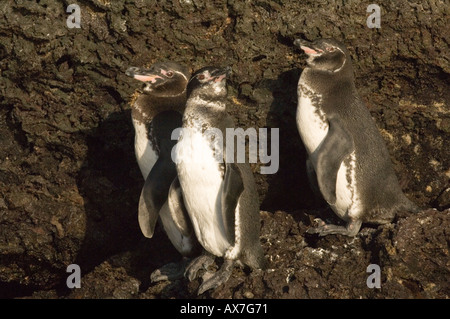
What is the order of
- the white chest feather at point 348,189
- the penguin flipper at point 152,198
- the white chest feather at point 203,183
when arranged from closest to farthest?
the white chest feather at point 203,183 < the penguin flipper at point 152,198 < the white chest feather at point 348,189

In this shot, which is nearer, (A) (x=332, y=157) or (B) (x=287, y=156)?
(A) (x=332, y=157)

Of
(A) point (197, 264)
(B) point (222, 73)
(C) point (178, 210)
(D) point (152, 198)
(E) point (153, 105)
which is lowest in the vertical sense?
(A) point (197, 264)

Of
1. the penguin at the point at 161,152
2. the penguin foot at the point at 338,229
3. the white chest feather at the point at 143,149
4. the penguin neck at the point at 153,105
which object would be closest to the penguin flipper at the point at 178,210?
the penguin at the point at 161,152

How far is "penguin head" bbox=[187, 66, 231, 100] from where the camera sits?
4.64 metres

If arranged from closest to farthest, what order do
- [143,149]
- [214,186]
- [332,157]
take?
[214,186] < [332,157] < [143,149]

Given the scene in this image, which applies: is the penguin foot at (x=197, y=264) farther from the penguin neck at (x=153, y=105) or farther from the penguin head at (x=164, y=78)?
the penguin head at (x=164, y=78)

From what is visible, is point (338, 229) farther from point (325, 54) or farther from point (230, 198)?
point (325, 54)

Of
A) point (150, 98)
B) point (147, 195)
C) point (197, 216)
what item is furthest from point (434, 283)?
point (150, 98)

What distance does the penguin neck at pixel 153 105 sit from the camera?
202 inches

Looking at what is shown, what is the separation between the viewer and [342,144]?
4.88 meters

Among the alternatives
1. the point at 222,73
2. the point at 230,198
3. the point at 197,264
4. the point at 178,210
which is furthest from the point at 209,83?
the point at 197,264

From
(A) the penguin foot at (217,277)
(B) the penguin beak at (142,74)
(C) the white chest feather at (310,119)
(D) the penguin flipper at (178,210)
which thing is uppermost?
(B) the penguin beak at (142,74)

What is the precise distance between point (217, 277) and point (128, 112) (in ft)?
4.93

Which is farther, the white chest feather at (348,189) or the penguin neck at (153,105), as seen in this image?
the penguin neck at (153,105)
